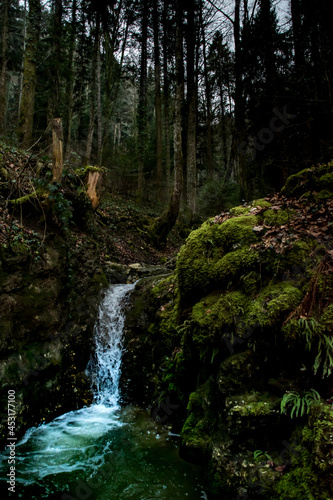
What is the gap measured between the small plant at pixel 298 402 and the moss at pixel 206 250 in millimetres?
1864

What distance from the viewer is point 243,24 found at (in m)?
14.0

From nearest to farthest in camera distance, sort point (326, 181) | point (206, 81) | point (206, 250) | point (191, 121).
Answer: point (326, 181) < point (206, 250) < point (191, 121) < point (206, 81)

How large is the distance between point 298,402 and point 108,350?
4.67m

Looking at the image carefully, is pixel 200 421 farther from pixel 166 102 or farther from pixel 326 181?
pixel 166 102

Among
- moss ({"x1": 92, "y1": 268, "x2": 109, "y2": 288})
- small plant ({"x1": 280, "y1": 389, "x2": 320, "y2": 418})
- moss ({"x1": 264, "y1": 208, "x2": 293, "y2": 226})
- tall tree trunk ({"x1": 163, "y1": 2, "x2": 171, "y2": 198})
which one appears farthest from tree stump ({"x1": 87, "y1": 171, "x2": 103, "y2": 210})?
tall tree trunk ({"x1": 163, "y1": 2, "x2": 171, "y2": 198})

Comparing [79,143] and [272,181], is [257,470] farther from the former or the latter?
[79,143]

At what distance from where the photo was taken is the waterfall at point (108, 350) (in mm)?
6004

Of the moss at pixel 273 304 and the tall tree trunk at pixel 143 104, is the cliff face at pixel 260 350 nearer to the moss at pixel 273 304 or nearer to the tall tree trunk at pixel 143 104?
the moss at pixel 273 304

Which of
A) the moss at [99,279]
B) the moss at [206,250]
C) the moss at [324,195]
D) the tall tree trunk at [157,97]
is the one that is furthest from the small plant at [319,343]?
the tall tree trunk at [157,97]

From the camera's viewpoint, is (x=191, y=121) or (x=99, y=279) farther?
(x=191, y=121)

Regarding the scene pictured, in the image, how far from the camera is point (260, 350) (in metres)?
3.30

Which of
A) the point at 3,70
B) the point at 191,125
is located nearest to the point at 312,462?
the point at 191,125

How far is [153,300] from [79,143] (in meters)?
28.6

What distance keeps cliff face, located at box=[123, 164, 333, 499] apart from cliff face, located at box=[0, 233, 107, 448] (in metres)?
1.86
